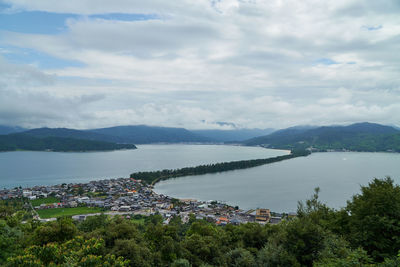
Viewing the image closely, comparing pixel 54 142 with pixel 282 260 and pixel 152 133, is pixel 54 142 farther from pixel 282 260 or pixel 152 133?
pixel 282 260

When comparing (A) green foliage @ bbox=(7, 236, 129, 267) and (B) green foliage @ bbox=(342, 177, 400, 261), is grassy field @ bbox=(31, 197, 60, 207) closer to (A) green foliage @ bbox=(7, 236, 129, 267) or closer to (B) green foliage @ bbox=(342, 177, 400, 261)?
(A) green foliage @ bbox=(7, 236, 129, 267)

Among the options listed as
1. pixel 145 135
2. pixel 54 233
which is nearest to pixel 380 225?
pixel 54 233

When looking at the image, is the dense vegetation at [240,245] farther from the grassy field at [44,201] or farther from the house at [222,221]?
the grassy field at [44,201]

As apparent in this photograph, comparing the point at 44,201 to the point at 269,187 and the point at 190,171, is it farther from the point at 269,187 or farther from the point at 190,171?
the point at 269,187

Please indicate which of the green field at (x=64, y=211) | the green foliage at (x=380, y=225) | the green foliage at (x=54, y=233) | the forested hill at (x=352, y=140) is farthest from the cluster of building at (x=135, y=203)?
the forested hill at (x=352, y=140)

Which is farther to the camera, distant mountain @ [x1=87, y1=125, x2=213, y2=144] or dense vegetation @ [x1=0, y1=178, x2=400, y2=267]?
distant mountain @ [x1=87, y1=125, x2=213, y2=144]

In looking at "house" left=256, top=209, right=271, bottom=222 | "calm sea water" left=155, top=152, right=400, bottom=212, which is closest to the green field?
"calm sea water" left=155, top=152, right=400, bottom=212

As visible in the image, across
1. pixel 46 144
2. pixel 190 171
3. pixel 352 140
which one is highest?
pixel 352 140

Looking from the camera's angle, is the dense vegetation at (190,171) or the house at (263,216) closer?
the house at (263,216)
